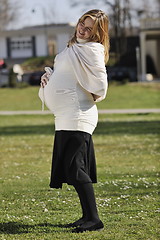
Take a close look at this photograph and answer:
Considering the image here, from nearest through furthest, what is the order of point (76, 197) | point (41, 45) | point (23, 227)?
1. point (23, 227)
2. point (76, 197)
3. point (41, 45)

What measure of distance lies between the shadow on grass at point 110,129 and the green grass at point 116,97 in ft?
31.8

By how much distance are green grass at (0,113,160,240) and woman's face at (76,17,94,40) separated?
1713mm

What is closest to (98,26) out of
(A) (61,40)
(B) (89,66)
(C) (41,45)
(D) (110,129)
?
(B) (89,66)

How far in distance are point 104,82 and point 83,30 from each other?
0.48 m

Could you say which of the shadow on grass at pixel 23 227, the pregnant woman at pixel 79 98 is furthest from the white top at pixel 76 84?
the shadow on grass at pixel 23 227

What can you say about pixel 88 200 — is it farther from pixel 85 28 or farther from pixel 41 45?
pixel 41 45

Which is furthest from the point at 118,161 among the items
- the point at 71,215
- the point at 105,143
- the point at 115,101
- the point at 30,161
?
the point at 115,101

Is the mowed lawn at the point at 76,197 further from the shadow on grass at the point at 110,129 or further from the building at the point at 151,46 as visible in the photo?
the building at the point at 151,46

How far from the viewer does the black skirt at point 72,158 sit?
5.01m

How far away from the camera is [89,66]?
16.4 ft

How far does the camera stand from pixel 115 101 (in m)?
30.9

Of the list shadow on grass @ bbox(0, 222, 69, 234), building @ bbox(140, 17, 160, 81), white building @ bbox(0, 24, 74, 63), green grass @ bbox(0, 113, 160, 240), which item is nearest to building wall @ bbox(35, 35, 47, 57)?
white building @ bbox(0, 24, 74, 63)

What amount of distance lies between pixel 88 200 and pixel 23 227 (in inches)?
27.6

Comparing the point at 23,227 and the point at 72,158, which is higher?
the point at 72,158
